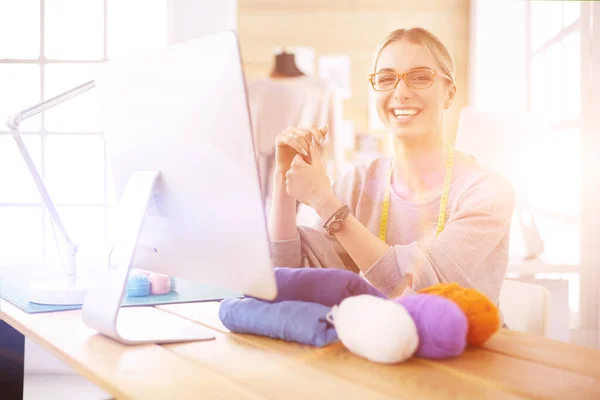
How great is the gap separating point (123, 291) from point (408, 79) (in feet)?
2.92

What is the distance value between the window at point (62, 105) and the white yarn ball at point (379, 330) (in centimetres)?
220

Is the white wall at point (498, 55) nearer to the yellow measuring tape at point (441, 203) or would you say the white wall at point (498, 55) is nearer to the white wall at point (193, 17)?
the yellow measuring tape at point (441, 203)

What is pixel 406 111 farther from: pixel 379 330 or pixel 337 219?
pixel 379 330

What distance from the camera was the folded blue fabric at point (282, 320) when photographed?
80 centimetres

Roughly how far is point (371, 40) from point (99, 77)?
2457mm

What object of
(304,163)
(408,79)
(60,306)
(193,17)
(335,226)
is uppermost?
(193,17)

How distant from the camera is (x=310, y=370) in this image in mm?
696

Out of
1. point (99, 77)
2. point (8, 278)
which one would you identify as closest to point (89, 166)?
point (8, 278)

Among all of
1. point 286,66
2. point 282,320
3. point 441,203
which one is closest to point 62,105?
point 286,66

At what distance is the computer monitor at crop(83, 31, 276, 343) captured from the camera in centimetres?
73

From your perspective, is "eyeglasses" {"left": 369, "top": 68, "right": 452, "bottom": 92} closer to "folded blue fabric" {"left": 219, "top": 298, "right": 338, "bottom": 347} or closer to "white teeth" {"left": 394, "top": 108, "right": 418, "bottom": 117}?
"white teeth" {"left": 394, "top": 108, "right": 418, "bottom": 117}

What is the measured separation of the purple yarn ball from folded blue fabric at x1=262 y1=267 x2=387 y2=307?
0.13 metres

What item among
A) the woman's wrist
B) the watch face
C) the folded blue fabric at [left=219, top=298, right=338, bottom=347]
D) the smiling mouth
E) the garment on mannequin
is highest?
the garment on mannequin

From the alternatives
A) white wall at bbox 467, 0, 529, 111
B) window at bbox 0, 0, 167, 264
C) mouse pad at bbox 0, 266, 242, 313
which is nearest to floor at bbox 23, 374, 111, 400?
window at bbox 0, 0, 167, 264
